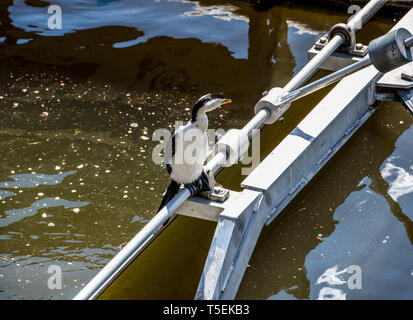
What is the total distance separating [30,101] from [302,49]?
2574 mm

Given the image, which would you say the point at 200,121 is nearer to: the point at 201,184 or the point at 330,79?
the point at 201,184

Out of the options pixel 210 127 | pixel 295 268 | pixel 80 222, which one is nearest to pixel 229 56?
pixel 210 127

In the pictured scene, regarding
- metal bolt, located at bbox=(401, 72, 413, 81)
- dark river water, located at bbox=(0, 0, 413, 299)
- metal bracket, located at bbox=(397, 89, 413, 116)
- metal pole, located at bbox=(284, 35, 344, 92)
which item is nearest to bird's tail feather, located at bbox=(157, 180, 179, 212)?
dark river water, located at bbox=(0, 0, 413, 299)

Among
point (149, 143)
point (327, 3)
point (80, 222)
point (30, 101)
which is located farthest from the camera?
point (327, 3)

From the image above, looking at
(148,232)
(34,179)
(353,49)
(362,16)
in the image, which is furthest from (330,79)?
(34,179)

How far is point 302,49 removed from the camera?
6234 millimetres

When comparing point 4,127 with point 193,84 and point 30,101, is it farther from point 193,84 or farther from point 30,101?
point 193,84

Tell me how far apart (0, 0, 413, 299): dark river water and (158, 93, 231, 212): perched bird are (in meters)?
0.53

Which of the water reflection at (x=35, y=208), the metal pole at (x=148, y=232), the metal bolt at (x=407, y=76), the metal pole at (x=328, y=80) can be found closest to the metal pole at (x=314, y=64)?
the metal pole at (x=148, y=232)

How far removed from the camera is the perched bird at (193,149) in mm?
3211

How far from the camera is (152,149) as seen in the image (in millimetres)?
4988

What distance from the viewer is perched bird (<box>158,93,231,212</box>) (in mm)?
3211

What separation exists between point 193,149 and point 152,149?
176 cm

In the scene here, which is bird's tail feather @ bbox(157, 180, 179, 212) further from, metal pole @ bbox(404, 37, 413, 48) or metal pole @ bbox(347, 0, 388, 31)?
metal pole @ bbox(347, 0, 388, 31)
